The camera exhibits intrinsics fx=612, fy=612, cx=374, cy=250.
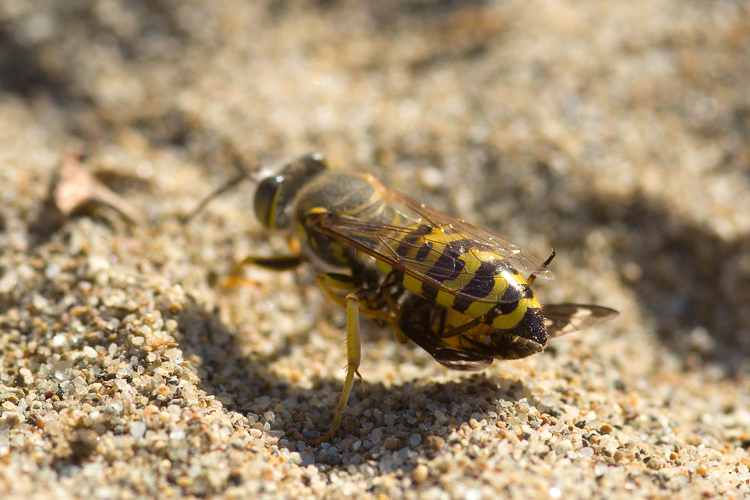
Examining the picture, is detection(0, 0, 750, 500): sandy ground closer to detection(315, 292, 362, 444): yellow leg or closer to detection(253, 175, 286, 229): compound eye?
detection(315, 292, 362, 444): yellow leg

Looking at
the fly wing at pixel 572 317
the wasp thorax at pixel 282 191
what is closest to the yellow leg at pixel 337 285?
the wasp thorax at pixel 282 191

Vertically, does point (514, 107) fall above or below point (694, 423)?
above

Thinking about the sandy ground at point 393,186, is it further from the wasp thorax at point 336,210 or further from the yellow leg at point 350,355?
the wasp thorax at point 336,210

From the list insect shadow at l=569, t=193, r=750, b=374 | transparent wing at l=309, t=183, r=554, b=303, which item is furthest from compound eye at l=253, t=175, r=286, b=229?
insect shadow at l=569, t=193, r=750, b=374

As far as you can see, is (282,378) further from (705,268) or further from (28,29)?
(28,29)

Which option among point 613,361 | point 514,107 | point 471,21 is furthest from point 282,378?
point 471,21

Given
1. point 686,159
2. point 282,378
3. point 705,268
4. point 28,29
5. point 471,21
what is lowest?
point 282,378
